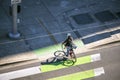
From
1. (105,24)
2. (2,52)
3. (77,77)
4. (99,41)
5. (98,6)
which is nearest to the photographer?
(77,77)

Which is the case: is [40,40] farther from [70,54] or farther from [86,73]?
[86,73]

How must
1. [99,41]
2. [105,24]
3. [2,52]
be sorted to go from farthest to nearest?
[105,24] < [99,41] < [2,52]

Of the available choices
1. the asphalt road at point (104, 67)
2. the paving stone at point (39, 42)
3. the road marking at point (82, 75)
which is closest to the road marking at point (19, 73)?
the asphalt road at point (104, 67)

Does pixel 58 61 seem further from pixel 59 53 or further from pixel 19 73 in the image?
pixel 19 73

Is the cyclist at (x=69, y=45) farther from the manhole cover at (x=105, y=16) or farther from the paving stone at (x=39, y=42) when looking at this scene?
the manhole cover at (x=105, y=16)

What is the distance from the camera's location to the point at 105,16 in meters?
27.2

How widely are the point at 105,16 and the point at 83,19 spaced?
1.98m

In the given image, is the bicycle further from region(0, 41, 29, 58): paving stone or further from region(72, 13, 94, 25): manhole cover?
region(72, 13, 94, 25): manhole cover

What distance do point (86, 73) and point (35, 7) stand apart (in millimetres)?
8565

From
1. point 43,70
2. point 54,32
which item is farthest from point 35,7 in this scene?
point 43,70

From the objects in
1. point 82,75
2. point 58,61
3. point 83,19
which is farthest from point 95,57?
point 83,19

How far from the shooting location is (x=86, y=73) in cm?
2144

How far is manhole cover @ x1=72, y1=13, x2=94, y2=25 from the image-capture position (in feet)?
86.3

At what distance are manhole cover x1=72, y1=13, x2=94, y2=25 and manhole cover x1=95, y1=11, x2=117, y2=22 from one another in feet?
2.35
